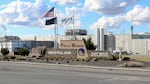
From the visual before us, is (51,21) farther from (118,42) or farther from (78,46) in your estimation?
(118,42)

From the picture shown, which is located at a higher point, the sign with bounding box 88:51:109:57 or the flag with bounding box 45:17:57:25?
the flag with bounding box 45:17:57:25

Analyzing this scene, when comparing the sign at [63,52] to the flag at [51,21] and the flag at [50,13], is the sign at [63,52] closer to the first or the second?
the flag at [50,13]

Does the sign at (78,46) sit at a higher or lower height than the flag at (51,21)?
lower

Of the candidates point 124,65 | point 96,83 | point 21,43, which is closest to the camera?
point 96,83

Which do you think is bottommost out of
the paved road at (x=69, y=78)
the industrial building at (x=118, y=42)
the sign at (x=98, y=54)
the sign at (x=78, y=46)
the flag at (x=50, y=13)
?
the paved road at (x=69, y=78)

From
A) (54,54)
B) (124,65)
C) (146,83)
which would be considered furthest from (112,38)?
(146,83)

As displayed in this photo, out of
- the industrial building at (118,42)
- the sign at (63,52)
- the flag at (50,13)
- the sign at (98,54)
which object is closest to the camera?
the sign at (98,54)

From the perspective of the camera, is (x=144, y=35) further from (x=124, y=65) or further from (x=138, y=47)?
(x=124, y=65)

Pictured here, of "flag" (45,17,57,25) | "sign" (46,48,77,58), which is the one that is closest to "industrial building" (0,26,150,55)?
"flag" (45,17,57,25)

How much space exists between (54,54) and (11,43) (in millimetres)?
104528

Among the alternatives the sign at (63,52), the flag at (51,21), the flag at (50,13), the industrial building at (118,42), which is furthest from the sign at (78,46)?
the industrial building at (118,42)

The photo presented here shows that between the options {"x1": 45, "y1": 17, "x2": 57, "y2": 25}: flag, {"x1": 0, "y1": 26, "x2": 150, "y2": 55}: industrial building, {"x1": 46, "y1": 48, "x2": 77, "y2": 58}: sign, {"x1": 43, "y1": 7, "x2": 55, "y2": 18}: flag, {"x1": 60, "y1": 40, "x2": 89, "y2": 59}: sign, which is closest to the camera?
{"x1": 60, "y1": 40, "x2": 89, "y2": 59}: sign

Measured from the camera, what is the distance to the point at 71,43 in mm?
54875

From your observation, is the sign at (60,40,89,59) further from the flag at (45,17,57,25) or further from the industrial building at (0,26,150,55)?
the industrial building at (0,26,150,55)
